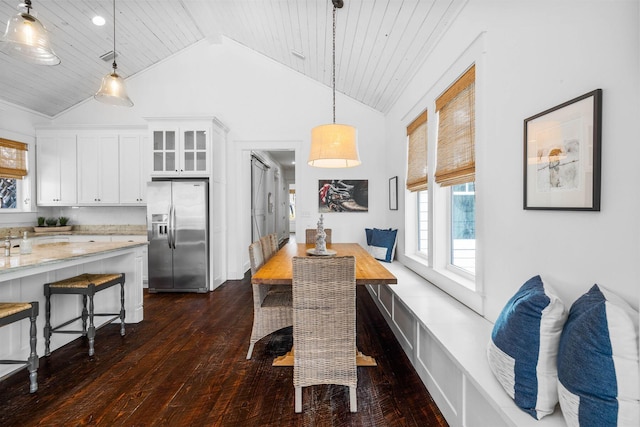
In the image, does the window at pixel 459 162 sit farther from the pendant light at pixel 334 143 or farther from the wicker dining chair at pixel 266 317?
the wicker dining chair at pixel 266 317

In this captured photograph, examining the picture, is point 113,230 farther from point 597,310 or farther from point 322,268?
point 597,310

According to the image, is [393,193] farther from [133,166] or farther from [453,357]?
[133,166]

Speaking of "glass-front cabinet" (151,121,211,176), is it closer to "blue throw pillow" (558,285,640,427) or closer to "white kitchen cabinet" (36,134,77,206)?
"white kitchen cabinet" (36,134,77,206)

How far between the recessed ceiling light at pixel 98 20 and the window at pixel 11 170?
2261 millimetres

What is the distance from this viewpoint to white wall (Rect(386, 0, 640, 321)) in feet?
3.59

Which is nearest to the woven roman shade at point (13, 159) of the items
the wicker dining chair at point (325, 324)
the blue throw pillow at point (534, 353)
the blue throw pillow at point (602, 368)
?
the wicker dining chair at point (325, 324)

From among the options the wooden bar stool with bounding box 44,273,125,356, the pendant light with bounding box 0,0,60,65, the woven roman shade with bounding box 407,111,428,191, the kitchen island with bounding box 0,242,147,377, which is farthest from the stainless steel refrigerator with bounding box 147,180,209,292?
the woven roman shade with bounding box 407,111,428,191

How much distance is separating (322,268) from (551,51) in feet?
5.05

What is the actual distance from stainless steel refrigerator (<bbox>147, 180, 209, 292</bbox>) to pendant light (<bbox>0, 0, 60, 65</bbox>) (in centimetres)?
242

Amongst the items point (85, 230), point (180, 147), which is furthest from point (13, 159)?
point (180, 147)

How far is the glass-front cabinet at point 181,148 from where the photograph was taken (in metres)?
4.58

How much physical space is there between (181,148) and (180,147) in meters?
0.02

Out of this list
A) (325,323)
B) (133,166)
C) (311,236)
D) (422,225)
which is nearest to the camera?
(325,323)

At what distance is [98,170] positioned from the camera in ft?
16.2
